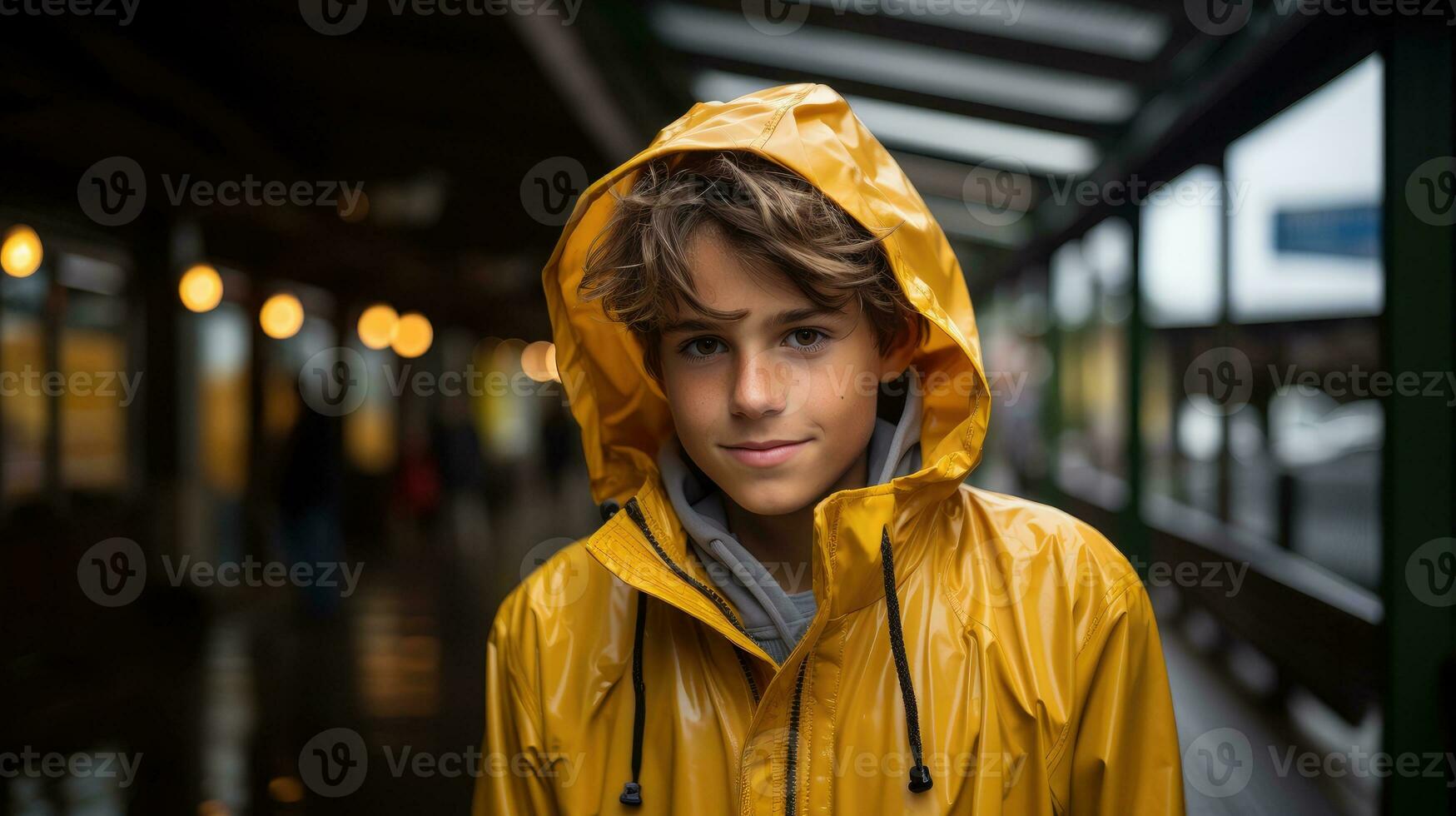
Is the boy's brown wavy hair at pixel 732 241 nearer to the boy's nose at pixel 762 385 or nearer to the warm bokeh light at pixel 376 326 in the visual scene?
the boy's nose at pixel 762 385

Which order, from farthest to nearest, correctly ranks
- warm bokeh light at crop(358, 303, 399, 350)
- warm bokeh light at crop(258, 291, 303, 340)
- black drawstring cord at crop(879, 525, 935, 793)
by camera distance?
warm bokeh light at crop(358, 303, 399, 350) → warm bokeh light at crop(258, 291, 303, 340) → black drawstring cord at crop(879, 525, 935, 793)

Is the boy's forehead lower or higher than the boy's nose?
higher

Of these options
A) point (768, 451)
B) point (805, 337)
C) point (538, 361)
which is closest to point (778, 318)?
point (805, 337)

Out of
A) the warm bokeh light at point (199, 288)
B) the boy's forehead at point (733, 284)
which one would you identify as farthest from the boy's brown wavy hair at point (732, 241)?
the warm bokeh light at point (199, 288)

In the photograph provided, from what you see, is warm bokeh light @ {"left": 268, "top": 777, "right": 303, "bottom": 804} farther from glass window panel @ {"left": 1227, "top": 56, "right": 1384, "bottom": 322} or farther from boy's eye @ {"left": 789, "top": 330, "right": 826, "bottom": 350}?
glass window panel @ {"left": 1227, "top": 56, "right": 1384, "bottom": 322}

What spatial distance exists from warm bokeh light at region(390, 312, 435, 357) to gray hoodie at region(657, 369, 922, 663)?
10.5 m

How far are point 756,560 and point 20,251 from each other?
6.36 meters

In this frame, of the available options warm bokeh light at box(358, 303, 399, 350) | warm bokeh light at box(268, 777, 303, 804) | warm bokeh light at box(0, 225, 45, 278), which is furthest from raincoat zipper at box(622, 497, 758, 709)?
warm bokeh light at box(358, 303, 399, 350)

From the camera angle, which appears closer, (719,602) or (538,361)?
(719,602)

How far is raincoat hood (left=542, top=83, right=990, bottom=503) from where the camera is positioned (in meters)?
1.47

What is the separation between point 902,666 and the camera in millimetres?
1414

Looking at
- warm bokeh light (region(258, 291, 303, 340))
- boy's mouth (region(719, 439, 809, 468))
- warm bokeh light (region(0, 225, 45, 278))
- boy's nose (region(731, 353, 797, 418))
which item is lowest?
boy's mouth (region(719, 439, 809, 468))

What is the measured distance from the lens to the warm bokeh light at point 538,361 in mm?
22750

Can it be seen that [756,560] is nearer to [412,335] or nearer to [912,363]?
[912,363]
